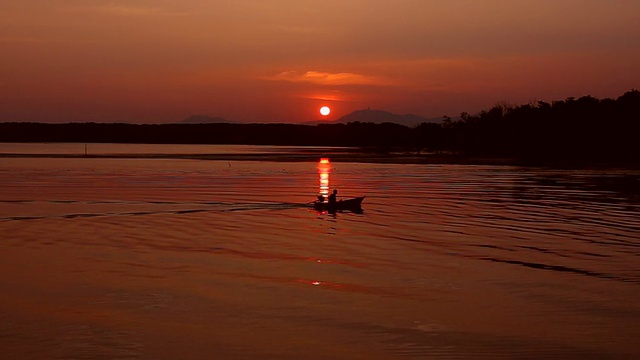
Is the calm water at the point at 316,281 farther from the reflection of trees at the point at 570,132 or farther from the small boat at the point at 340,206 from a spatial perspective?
the reflection of trees at the point at 570,132

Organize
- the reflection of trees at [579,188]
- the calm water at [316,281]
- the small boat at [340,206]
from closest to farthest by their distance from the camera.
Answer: the calm water at [316,281] < the small boat at [340,206] < the reflection of trees at [579,188]

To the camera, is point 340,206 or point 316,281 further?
point 340,206

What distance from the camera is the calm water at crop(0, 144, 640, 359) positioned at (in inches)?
653

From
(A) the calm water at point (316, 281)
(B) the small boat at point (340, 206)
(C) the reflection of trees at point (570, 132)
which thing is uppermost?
(C) the reflection of trees at point (570, 132)

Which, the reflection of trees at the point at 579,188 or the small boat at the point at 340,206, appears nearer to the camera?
the small boat at the point at 340,206

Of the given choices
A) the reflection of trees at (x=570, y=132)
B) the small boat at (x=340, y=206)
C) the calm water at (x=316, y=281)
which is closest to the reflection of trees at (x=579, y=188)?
the calm water at (x=316, y=281)

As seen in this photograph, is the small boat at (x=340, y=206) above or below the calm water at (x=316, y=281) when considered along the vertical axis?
above

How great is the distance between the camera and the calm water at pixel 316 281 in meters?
16.6

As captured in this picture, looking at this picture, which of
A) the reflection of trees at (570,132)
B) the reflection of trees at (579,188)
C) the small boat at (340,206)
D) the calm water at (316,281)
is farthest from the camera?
the reflection of trees at (570,132)

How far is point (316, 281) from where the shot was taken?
75.0ft

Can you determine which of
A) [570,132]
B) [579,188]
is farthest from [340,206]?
[570,132]

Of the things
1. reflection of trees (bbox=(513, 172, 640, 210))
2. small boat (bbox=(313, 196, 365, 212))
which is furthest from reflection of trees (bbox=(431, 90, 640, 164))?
small boat (bbox=(313, 196, 365, 212))

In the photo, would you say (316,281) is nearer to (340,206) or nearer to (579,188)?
(340,206)

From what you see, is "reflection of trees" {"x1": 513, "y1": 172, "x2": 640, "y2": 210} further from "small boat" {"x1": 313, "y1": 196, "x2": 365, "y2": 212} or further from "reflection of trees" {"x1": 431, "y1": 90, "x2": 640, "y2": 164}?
"reflection of trees" {"x1": 431, "y1": 90, "x2": 640, "y2": 164}
